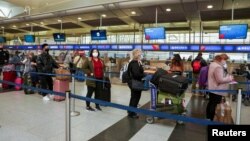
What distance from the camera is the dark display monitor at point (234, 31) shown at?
761 cm

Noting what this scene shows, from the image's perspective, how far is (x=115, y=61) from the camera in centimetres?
1496

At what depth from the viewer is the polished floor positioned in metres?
3.20

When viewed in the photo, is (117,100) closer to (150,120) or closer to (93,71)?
(93,71)

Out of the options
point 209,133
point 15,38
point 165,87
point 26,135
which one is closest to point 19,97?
point 26,135

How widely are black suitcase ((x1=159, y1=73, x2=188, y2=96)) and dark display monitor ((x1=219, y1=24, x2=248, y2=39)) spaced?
17.5 feet

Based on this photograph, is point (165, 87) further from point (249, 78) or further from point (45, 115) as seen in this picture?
point (249, 78)

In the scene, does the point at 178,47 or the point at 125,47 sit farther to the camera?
the point at 125,47

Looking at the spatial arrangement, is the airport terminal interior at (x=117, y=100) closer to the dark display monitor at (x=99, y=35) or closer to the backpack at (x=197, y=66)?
the dark display monitor at (x=99, y=35)

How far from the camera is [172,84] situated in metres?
3.66

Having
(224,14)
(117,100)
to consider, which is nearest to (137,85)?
(117,100)

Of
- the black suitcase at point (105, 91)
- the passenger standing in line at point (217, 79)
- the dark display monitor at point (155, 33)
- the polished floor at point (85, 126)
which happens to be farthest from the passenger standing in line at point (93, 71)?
the dark display monitor at point (155, 33)

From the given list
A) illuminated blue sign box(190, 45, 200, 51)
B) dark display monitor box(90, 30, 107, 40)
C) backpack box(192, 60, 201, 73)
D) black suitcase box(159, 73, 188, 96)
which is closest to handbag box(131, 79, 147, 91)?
black suitcase box(159, 73, 188, 96)

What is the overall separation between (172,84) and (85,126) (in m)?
1.75

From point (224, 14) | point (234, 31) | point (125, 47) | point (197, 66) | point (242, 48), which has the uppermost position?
point (224, 14)
